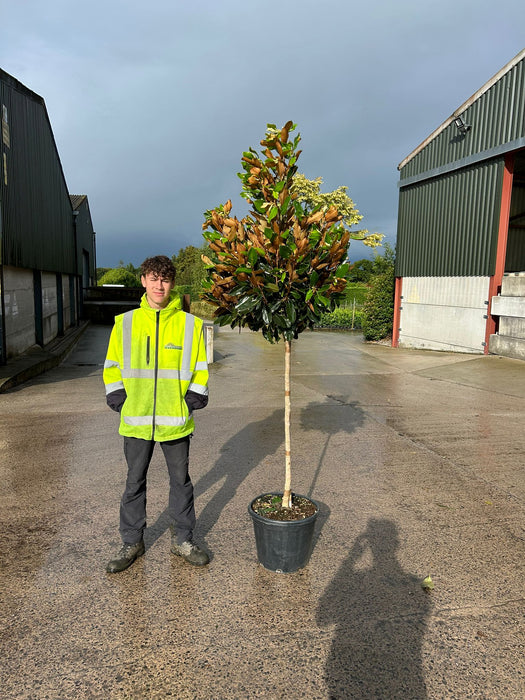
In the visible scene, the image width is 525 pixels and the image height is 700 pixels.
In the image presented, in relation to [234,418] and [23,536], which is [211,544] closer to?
[23,536]

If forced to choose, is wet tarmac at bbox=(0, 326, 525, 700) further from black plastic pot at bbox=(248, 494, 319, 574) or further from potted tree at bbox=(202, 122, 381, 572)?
potted tree at bbox=(202, 122, 381, 572)

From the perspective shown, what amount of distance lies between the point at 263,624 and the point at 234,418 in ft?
16.3

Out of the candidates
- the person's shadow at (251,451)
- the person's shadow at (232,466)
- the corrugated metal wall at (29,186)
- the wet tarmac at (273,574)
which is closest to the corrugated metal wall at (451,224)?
the person's shadow at (251,451)

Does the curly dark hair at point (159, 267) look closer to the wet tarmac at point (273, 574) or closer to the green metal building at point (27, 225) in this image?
the wet tarmac at point (273, 574)

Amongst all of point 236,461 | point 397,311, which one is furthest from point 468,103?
point 236,461

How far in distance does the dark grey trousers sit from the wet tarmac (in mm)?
283

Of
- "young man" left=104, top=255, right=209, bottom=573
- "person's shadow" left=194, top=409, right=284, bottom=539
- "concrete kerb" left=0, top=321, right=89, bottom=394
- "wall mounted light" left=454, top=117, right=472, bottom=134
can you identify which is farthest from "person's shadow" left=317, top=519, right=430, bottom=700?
→ "wall mounted light" left=454, top=117, right=472, bottom=134

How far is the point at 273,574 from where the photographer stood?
3.41 metres

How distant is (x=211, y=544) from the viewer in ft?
12.5

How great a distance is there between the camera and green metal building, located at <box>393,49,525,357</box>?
13.7m

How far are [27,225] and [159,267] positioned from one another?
35.3 feet

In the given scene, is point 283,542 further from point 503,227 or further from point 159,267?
point 503,227

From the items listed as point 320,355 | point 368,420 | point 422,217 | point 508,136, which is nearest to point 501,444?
point 368,420

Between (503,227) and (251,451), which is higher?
(503,227)
